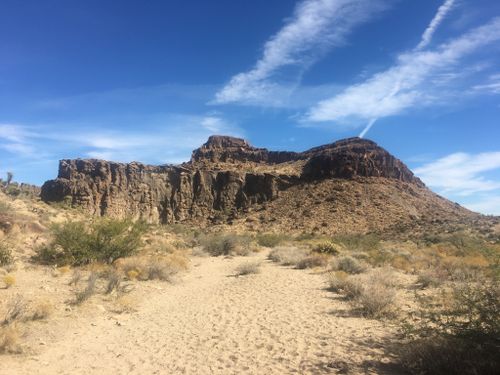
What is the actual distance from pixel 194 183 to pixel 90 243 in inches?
2317

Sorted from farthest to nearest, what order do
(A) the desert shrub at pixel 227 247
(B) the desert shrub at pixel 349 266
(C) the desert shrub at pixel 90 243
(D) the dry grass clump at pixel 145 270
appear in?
(A) the desert shrub at pixel 227 247
(B) the desert shrub at pixel 349 266
(C) the desert shrub at pixel 90 243
(D) the dry grass clump at pixel 145 270

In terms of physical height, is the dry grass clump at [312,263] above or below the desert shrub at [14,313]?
above

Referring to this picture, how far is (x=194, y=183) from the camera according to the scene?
253 feet

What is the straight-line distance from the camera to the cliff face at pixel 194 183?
226 feet

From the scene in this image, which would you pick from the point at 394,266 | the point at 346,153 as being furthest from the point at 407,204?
the point at 394,266

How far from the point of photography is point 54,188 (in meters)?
68.4

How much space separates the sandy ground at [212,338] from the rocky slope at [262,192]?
4313 centimetres

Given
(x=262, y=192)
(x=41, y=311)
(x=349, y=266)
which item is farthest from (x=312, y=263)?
(x=262, y=192)

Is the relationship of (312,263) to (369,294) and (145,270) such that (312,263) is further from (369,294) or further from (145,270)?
(369,294)

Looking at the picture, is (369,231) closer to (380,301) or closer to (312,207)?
(312,207)

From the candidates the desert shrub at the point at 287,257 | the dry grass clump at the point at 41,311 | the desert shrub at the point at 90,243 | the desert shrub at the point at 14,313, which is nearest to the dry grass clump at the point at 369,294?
the dry grass clump at the point at 41,311

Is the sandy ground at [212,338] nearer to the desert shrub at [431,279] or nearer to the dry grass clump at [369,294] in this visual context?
the dry grass clump at [369,294]

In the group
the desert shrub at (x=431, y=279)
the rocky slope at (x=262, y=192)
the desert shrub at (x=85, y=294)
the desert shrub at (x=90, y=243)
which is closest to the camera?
the desert shrub at (x=85, y=294)

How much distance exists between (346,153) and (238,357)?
217ft
